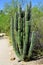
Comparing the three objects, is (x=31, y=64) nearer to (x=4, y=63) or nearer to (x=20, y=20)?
(x=4, y=63)

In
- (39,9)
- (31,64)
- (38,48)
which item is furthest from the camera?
(39,9)

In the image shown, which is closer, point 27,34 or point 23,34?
point 27,34

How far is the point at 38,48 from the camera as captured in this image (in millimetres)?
12461

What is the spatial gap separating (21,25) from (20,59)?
1560mm

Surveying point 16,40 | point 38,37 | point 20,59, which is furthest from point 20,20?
point 38,37

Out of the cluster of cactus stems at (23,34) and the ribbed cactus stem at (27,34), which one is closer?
the ribbed cactus stem at (27,34)

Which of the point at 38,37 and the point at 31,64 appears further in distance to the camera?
the point at 38,37

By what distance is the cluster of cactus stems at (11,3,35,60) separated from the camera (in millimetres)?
10062

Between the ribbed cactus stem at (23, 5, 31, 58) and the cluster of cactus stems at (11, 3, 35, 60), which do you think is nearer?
the ribbed cactus stem at (23, 5, 31, 58)

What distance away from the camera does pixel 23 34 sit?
404 inches

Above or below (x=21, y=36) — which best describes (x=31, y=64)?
below

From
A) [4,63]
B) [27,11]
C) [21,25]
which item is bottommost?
[4,63]

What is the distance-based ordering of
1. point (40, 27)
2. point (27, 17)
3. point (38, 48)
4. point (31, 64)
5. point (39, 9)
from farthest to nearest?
point (39, 9), point (40, 27), point (38, 48), point (27, 17), point (31, 64)

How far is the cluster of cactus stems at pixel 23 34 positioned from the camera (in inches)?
396
